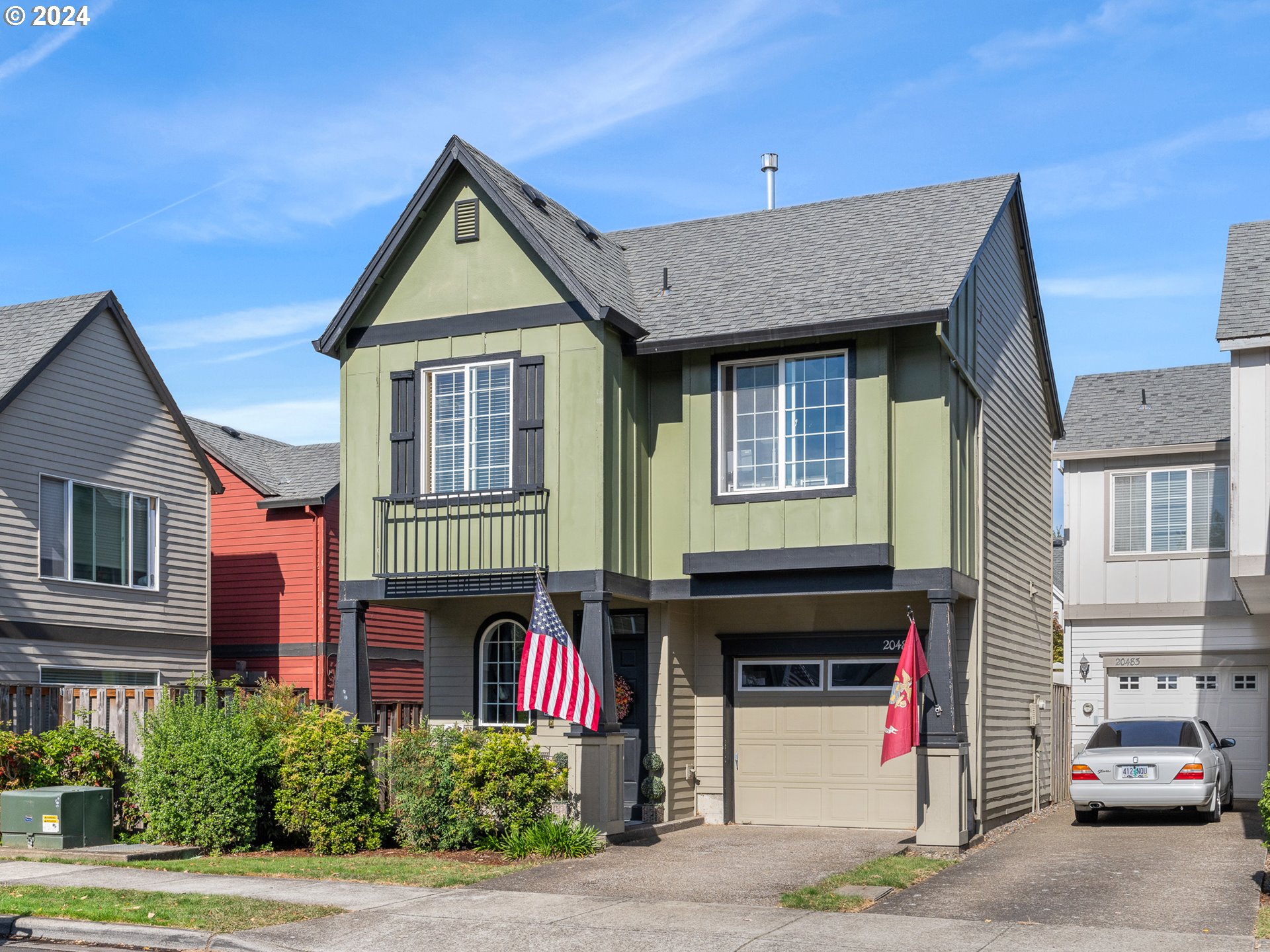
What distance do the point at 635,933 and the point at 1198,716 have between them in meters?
16.2

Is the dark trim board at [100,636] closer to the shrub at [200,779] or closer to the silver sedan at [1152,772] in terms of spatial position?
the shrub at [200,779]

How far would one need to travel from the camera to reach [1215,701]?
23.2m

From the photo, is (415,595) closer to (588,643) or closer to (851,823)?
(588,643)

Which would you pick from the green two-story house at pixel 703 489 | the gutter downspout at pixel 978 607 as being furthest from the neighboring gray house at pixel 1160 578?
the gutter downspout at pixel 978 607

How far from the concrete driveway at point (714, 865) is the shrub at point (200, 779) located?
3.55 metres

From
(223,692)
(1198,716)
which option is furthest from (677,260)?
(1198,716)

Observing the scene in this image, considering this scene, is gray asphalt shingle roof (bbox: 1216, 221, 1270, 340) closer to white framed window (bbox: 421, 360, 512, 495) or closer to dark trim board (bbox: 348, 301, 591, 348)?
dark trim board (bbox: 348, 301, 591, 348)

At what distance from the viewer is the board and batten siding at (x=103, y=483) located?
67.5ft

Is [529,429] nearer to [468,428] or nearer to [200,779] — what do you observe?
[468,428]

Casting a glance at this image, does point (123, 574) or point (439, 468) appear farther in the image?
point (123, 574)

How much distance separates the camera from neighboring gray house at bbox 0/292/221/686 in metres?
20.7

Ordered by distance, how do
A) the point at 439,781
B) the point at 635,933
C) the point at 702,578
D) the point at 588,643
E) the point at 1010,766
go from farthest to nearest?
1. the point at 1010,766
2. the point at 702,578
3. the point at 588,643
4. the point at 439,781
5. the point at 635,933

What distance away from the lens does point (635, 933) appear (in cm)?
1005

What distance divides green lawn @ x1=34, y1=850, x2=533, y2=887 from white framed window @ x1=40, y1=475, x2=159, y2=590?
8.58 m
